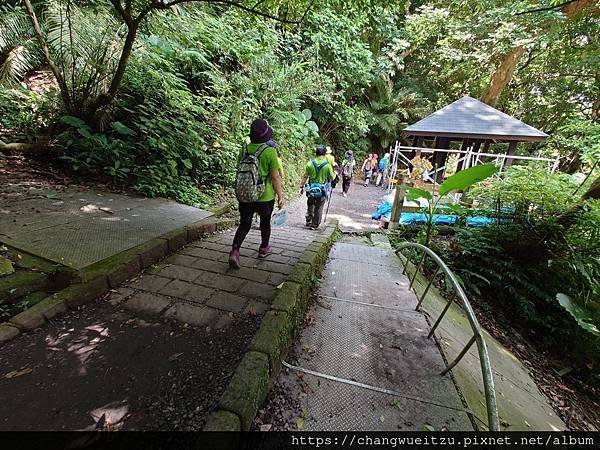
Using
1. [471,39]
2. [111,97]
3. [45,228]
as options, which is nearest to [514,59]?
[471,39]

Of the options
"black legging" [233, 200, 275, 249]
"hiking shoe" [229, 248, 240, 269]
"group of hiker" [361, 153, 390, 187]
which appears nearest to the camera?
"hiking shoe" [229, 248, 240, 269]

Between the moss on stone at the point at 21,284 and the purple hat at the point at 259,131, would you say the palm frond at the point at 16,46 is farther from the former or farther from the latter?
the purple hat at the point at 259,131

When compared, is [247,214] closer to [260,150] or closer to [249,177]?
[249,177]

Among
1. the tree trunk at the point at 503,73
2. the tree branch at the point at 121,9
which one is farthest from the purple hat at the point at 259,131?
the tree trunk at the point at 503,73

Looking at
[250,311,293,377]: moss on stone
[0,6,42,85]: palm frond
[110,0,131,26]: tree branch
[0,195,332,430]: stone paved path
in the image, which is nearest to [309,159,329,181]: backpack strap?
Answer: [0,195,332,430]: stone paved path

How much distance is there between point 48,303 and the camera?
6.76 feet

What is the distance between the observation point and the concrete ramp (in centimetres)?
179

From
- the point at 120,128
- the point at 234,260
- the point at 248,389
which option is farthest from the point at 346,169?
the point at 248,389

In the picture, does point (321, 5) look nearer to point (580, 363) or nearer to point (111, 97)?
point (111, 97)

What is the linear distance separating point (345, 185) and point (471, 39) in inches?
323

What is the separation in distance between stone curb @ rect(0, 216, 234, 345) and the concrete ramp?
170 cm

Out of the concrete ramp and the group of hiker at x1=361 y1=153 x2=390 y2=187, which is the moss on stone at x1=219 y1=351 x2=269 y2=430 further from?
the group of hiker at x1=361 y1=153 x2=390 y2=187

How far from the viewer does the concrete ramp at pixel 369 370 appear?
1.79 meters

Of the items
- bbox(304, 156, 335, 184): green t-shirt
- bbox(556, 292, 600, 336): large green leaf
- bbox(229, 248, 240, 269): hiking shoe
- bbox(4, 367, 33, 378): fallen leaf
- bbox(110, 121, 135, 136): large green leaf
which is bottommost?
bbox(556, 292, 600, 336): large green leaf
